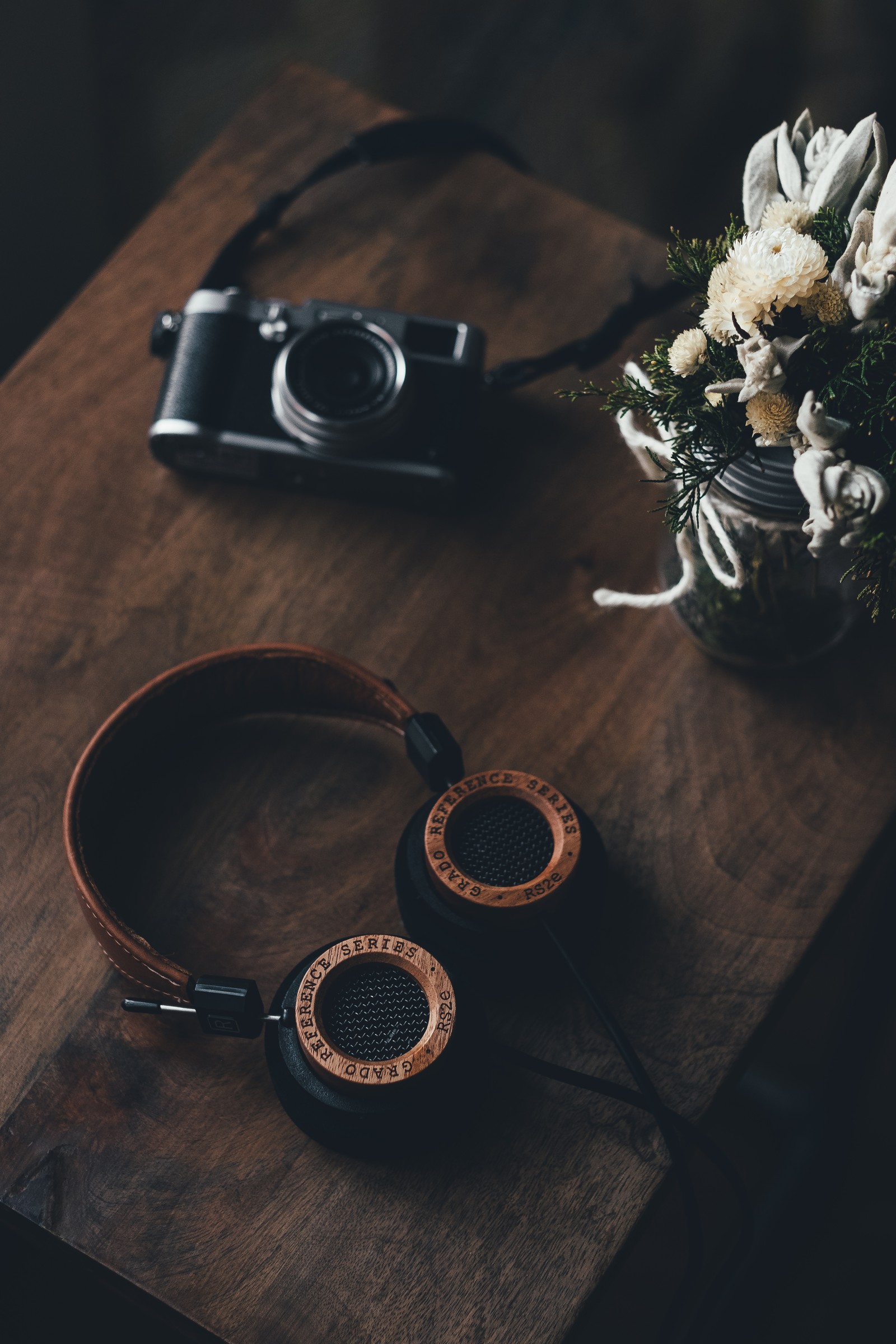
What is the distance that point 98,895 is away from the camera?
21.4 inches

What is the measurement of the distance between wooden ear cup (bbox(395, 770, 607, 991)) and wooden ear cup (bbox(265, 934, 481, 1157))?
0.03 metres

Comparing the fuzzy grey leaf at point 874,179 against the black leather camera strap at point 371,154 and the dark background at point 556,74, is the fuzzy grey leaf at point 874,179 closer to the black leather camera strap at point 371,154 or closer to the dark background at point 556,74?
the black leather camera strap at point 371,154

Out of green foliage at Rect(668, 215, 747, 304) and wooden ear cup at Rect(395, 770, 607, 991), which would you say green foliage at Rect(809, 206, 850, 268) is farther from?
wooden ear cup at Rect(395, 770, 607, 991)

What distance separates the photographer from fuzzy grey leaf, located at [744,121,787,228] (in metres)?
0.51

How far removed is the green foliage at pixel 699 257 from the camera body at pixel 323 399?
0.23 meters

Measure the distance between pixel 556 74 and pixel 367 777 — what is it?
146 cm

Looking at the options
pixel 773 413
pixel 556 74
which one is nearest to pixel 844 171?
pixel 773 413

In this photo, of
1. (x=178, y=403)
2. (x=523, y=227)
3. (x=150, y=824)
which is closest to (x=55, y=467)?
(x=178, y=403)

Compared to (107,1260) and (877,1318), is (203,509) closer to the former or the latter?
(107,1260)

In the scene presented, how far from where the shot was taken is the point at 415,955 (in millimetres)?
513

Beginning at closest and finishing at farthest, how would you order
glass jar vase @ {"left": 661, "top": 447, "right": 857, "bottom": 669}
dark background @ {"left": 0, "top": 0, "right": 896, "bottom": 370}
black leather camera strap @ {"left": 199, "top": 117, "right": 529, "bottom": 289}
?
glass jar vase @ {"left": 661, "top": 447, "right": 857, "bottom": 669}
black leather camera strap @ {"left": 199, "top": 117, "right": 529, "bottom": 289}
dark background @ {"left": 0, "top": 0, "right": 896, "bottom": 370}

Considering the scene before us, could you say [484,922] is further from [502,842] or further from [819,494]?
[819,494]

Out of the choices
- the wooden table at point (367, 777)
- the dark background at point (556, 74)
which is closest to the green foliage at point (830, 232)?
the wooden table at point (367, 777)

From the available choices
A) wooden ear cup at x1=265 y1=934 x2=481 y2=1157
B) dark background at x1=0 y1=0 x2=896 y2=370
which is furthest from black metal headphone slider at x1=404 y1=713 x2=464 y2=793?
dark background at x1=0 y1=0 x2=896 y2=370
